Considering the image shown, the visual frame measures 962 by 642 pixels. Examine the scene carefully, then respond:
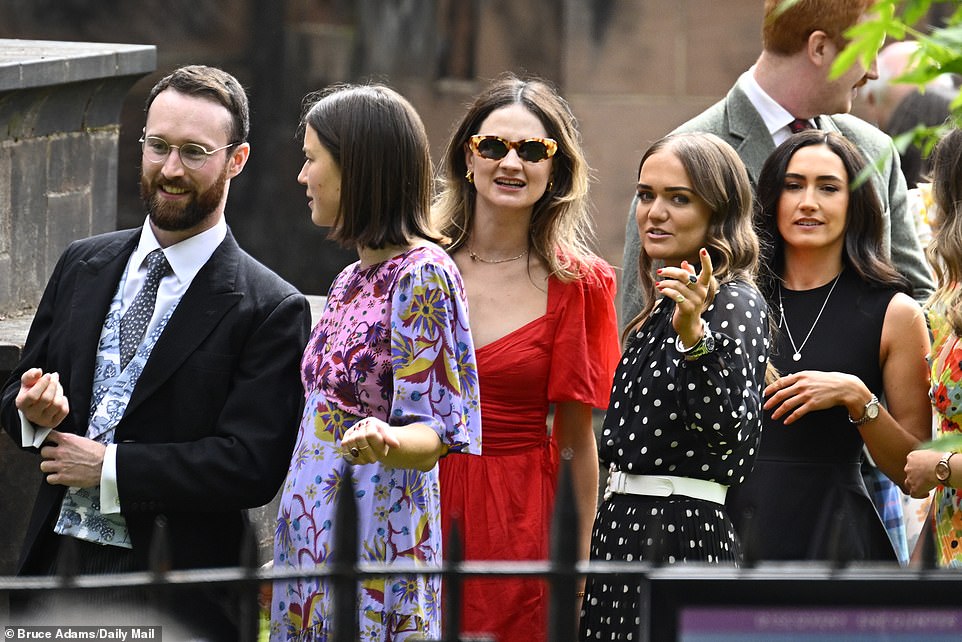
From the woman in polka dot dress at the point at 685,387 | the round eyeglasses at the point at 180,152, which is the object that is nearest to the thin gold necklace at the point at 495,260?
the woman in polka dot dress at the point at 685,387

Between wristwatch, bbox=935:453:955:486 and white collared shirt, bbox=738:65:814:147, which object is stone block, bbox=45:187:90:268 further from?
wristwatch, bbox=935:453:955:486

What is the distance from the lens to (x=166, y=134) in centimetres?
408

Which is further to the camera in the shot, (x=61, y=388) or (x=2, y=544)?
(x=2, y=544)

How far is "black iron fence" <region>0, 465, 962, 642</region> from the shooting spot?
A: 2.40 m

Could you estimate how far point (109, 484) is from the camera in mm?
3857

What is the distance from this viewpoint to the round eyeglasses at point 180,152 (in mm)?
4082

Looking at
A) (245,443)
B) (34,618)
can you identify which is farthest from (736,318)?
(34,618)

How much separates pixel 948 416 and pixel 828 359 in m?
0.36

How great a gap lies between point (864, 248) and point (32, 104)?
296 centimetres

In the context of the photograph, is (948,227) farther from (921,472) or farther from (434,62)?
(434,62)

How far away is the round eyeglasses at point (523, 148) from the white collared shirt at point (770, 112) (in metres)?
0.95

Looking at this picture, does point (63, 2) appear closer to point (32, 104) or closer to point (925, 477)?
point (32, 104)

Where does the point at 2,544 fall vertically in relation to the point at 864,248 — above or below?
below

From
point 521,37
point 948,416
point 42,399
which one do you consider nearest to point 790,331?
point 948,416
